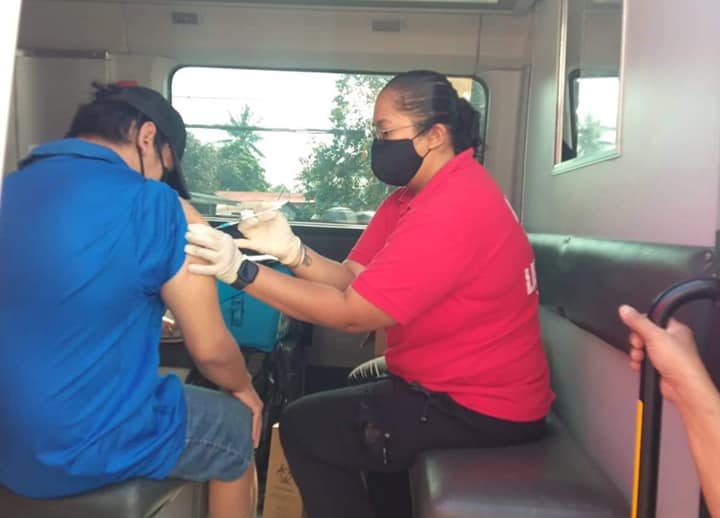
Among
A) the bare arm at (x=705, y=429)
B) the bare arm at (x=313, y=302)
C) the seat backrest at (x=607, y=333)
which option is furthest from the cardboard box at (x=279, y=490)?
the bare arm at (x=705, y=429)

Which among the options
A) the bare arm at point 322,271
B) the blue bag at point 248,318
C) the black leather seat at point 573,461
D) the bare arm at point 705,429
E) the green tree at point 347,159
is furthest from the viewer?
the green tree at point 347,159

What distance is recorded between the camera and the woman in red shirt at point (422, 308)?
1.66 m

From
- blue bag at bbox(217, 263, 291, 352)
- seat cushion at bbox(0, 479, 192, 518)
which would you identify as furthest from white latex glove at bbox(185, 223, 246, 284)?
blue bag at bbox(217, 263, 291, 352)

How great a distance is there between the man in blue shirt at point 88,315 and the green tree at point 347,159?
181 cm

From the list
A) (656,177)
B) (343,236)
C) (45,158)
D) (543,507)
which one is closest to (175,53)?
(343,236)

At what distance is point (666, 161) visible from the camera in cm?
150

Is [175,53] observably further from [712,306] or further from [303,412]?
[712,306]

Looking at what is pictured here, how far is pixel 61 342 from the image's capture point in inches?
53.5

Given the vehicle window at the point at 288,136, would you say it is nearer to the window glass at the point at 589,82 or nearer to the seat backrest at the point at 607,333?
the window glass at the point at 589,82

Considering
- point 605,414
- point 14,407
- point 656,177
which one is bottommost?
point 605,414

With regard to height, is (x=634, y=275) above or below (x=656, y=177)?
below

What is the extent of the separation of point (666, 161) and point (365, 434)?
1.06m

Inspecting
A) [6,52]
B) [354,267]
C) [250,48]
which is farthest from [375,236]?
[6,52]

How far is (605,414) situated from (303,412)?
0.88m
